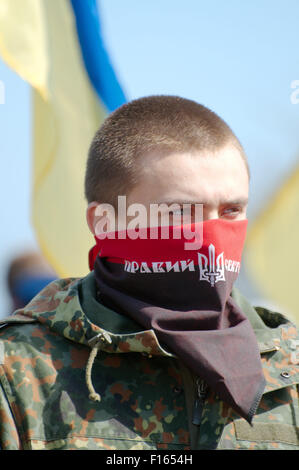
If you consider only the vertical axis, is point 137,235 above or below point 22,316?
above

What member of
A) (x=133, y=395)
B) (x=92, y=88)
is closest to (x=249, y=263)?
(x=92, y=88)

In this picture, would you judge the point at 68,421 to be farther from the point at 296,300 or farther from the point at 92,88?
the point at 92,88

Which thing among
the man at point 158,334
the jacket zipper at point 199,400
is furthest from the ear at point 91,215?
the jacket zipper at point 199,400

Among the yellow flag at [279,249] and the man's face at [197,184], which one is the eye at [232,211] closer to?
the man's face at [197,184]

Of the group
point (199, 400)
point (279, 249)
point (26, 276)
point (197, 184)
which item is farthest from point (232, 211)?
point (26, 276)

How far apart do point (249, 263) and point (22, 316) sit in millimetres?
2906

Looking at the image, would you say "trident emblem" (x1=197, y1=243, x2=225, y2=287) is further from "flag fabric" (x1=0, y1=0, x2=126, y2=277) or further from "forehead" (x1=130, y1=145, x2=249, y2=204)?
"flag fabric" (x1=0, y1=0, x2=126, y2=277)

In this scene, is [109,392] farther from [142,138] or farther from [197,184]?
[142,138]

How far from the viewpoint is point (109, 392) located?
2.37m

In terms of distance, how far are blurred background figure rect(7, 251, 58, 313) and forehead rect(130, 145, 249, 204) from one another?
2754mm

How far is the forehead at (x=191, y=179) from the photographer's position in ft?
8.07

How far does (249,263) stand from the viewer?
204 inches
